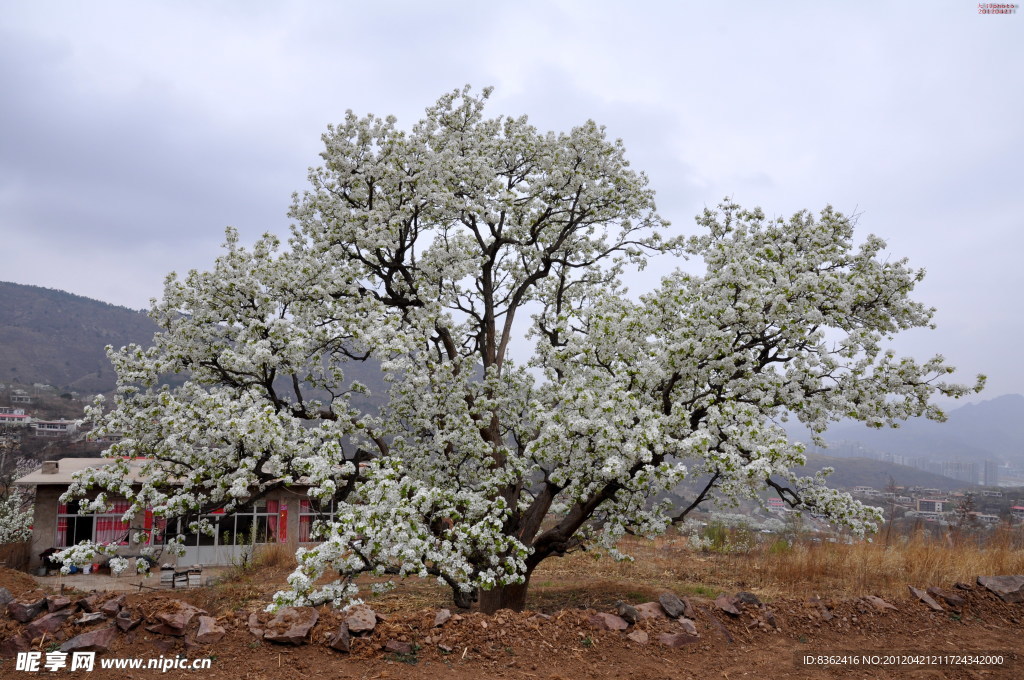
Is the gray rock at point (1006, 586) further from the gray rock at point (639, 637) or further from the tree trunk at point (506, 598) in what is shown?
the tree trunk at point (506, 598)

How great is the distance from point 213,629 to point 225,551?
2367cm

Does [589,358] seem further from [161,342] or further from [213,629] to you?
[161,342]

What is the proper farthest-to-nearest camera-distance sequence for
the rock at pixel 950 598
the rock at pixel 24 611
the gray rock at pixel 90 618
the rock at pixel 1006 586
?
the rock at pixel 1006 586 < the rock at pixel 950 598 < the rock at pixel 24 611 < the gray rock at pixel 90 618

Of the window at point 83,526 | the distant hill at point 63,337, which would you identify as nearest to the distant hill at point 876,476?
the window at point 83,526

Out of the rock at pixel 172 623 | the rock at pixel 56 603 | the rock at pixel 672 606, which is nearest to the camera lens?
the rock at pixel 172 623

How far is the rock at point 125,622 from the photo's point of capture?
8.02 meters

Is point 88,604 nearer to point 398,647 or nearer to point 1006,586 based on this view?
point 398,647

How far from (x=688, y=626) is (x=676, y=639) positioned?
435 mm

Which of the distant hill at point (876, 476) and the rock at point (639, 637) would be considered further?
the distant hill at point (876, 476)

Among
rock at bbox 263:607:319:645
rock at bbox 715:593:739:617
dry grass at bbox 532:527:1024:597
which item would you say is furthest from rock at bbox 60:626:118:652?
dry grass at bbox 532:527:1024:597

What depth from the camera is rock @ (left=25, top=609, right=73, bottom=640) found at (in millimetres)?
7867

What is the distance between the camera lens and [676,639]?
8734 millimetres

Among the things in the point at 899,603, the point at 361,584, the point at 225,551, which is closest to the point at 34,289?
the point at 225,551

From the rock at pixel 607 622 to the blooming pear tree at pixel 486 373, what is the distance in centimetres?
141
